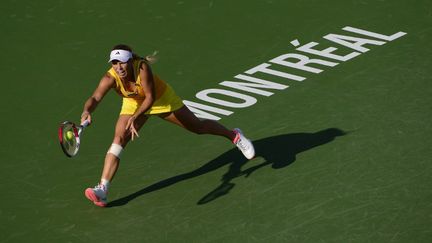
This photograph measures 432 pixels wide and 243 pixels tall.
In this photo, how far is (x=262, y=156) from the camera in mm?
13312

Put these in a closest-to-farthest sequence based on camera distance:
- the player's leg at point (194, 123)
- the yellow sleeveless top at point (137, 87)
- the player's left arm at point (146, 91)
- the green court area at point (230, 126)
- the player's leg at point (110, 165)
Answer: the green court area at point (230, 126), the player's left arm at point (146, 91), the yellow sleeveless top at point (137, 87), the player's leg at point (110, 165), the player's leg at point (194, 123)

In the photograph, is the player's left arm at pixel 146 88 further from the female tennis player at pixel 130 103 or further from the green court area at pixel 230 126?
the green court area at pixel 230 126

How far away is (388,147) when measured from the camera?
1304 cm

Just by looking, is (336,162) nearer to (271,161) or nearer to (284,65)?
(271,161)

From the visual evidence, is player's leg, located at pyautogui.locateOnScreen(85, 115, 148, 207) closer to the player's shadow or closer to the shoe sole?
the shoe sole

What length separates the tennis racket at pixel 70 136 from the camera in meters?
11.9

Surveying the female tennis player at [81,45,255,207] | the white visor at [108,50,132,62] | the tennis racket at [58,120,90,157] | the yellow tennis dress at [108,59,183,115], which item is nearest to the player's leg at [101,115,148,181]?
the female tennis player at [81,45,255,207]

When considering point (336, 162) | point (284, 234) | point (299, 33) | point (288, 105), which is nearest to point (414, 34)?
point (299, 33)

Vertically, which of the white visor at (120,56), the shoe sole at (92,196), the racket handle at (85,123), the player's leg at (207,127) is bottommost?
the shoe sole at (92,196)

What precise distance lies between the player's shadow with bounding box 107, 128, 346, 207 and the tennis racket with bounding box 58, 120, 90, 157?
926mm

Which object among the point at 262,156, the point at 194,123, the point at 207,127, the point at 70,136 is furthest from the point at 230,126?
the point at 70,136

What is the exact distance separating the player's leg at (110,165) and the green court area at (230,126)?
0.85 ft

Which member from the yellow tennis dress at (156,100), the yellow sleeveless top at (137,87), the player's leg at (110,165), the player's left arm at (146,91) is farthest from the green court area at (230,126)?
the yellow sleeveless top at (137,87)

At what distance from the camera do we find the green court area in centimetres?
1184
